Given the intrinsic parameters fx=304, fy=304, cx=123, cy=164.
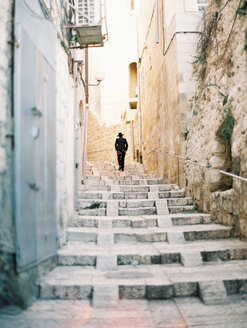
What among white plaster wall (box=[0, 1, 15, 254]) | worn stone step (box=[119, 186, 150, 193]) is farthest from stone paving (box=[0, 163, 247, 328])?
worn stone step (box=[119, 186, 150, 193])

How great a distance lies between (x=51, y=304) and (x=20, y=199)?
1.14m

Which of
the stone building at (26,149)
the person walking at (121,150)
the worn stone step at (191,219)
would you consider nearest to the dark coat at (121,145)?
the person walking at (121,150)

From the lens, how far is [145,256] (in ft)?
13.2

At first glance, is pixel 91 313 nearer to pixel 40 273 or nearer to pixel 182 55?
pixel 40 273

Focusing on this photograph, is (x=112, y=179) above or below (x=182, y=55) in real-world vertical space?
below

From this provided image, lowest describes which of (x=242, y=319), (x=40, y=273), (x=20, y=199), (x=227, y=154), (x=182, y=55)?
(x=242, y=319)

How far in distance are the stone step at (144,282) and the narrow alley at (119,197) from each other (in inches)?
0.5

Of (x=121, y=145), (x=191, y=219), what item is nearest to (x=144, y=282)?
(x=191, y=219)

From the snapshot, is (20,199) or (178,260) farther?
(178,260)

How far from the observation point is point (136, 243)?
462 centimetres

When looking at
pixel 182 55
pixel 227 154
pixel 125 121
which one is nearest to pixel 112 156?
pixel 125 121

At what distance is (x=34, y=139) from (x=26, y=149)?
0.65 ft

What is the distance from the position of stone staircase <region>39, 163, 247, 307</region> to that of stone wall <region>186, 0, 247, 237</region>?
0.42 metres

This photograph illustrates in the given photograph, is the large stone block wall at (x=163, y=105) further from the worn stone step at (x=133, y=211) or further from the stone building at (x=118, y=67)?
the stone building at (x=118, y=67)
